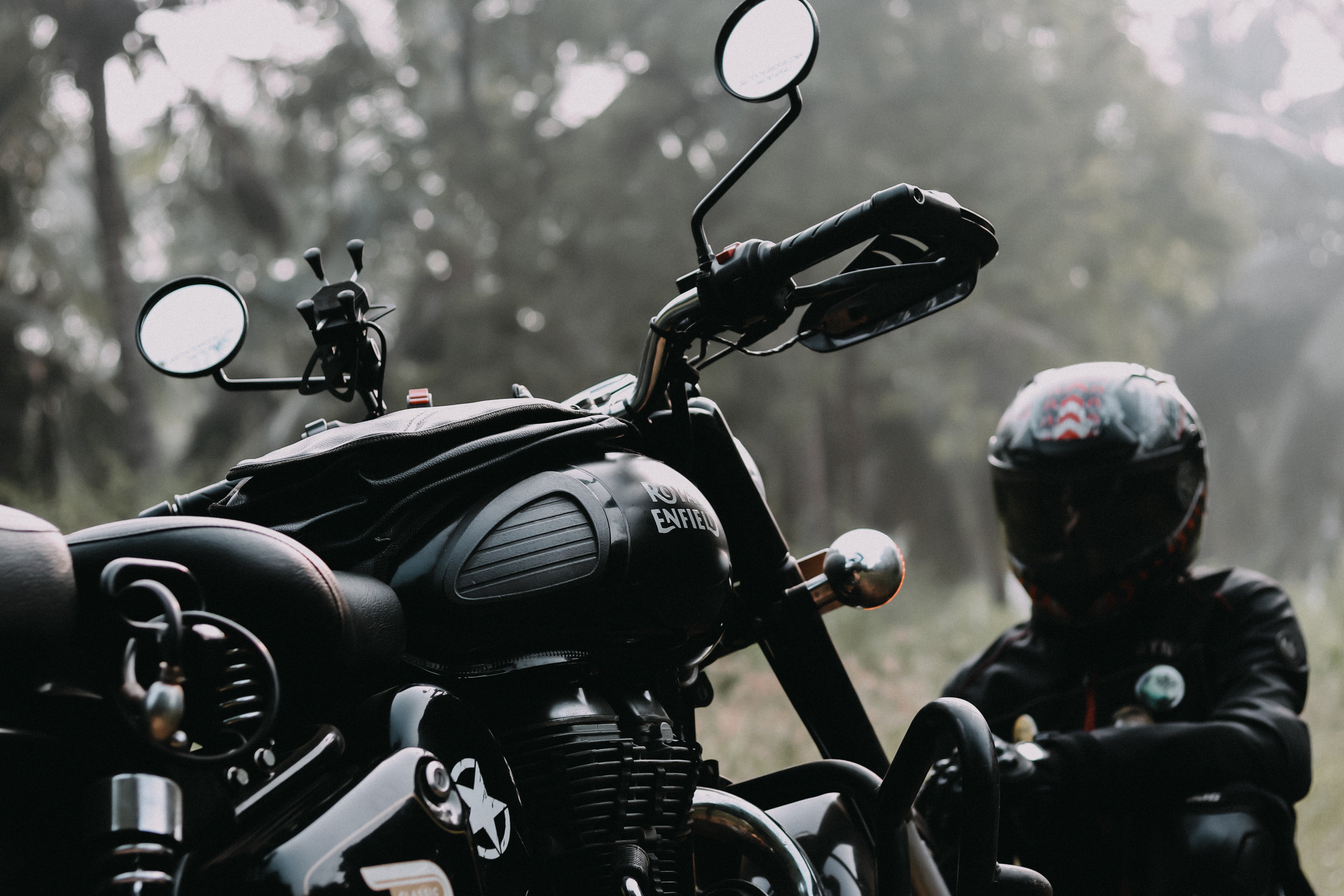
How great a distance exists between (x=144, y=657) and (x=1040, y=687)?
2.43m

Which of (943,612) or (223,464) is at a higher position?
(223,464)

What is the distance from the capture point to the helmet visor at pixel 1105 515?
10.00ft

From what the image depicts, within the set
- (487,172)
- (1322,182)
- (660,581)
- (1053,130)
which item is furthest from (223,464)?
(1322,182)

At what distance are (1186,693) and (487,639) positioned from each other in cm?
199

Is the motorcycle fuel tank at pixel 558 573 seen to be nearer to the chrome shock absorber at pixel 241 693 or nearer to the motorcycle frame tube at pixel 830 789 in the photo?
the chrome shock absorber at pixel 241 693

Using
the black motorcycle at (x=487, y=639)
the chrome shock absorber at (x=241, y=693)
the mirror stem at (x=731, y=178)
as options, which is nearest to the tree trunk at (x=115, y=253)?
the black motorcycle at (x=487, y=639)

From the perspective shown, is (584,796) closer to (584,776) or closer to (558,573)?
(584,776)

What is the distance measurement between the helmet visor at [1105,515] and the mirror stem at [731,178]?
1636 mm

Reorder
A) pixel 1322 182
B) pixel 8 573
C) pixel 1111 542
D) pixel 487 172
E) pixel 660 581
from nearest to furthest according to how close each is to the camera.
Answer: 1. pixel 8 573
2. pixel 660 581
3. pixel 1111 542
4. pixel 487 172
5. pixel 1322 182

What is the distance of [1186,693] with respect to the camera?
287 centimetres

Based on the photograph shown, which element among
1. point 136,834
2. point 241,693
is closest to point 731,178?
point 241,693

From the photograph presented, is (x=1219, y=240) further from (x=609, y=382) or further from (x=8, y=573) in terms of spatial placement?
(x=8, y=573)

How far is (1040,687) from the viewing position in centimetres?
307

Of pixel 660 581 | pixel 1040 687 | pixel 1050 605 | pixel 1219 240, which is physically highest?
pixel 1219 240
